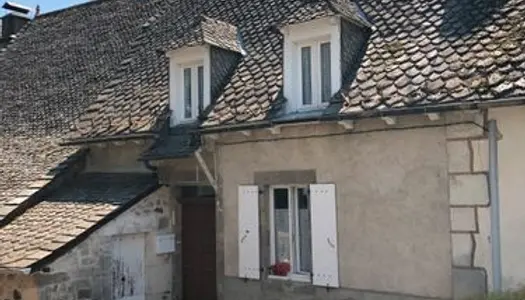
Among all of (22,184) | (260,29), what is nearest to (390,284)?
(260,29)

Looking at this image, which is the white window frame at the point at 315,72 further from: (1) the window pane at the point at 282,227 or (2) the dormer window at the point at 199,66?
(2) the dormer window at the point at 199,66

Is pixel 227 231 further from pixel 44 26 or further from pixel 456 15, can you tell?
pixel 44 26

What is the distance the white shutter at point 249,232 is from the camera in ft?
35.6

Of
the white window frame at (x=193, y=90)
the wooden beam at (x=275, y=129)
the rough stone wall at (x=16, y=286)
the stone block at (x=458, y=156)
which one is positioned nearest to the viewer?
the stone block at (x=458, y=156)

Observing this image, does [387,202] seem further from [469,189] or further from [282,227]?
[282,227]

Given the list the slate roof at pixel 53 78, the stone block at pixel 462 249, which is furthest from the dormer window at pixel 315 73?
the slate roof at pixel 53 78

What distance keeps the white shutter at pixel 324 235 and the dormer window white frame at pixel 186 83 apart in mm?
3374

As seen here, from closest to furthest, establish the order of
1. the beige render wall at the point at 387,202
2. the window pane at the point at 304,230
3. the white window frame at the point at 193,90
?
the beige render wall at the point at 387,202 < the window pane at the point at 304,230 < the white window frame at the point at 193,90

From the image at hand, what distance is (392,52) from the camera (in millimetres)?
10023

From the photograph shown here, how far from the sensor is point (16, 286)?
34.8 feet

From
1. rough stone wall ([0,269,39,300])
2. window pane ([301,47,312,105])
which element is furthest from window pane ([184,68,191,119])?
rough stone wall ([0,269,39,300])

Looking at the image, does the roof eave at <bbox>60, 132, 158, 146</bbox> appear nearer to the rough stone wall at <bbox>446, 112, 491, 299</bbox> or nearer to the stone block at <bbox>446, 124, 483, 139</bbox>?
the stone block at <bbox>446, 124, 483, 139</bbox>

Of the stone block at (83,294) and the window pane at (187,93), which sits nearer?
the stone block at (83,294)

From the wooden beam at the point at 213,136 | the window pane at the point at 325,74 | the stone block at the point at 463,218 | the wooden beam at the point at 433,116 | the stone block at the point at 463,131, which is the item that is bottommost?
the stone block at the point at 463,218
